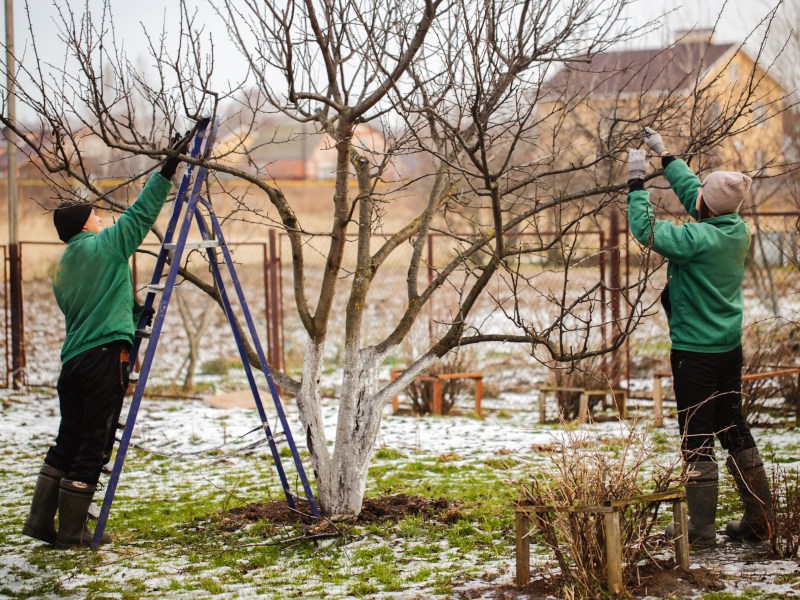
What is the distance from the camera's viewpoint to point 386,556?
4.28 m

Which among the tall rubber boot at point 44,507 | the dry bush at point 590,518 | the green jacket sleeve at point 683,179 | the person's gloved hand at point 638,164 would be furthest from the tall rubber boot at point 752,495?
the tall rubber boot at point 44,507

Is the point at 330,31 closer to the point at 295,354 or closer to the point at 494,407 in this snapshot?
the point at 494,407

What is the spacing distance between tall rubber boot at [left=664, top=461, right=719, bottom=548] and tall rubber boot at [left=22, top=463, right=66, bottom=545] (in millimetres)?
3072

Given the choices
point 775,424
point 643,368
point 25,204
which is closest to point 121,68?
point 775,424

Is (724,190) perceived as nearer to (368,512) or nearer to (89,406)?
(368,512)

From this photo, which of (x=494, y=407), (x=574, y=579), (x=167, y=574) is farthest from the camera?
(x=494, y=407)

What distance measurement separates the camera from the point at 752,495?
13.8 feet

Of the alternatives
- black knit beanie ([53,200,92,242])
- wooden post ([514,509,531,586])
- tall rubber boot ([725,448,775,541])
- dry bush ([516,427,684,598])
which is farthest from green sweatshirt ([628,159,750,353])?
black knit beanie ([53,200,92,242])

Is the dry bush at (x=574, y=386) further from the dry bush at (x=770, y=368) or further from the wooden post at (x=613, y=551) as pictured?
the wooden post at (x=613, y=551)

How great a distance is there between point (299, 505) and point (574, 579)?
80.4 inches

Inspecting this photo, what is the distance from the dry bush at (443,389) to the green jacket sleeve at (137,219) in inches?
211

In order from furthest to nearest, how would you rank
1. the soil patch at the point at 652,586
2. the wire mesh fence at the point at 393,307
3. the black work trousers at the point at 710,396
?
the wire mesh fence at the point at 393,307 < the black work trousers at the point at 710,396 < the soil patch at the point at 652,586

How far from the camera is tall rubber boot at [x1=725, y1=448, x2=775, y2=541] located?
13.6 ft

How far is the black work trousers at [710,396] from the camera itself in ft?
13.5
